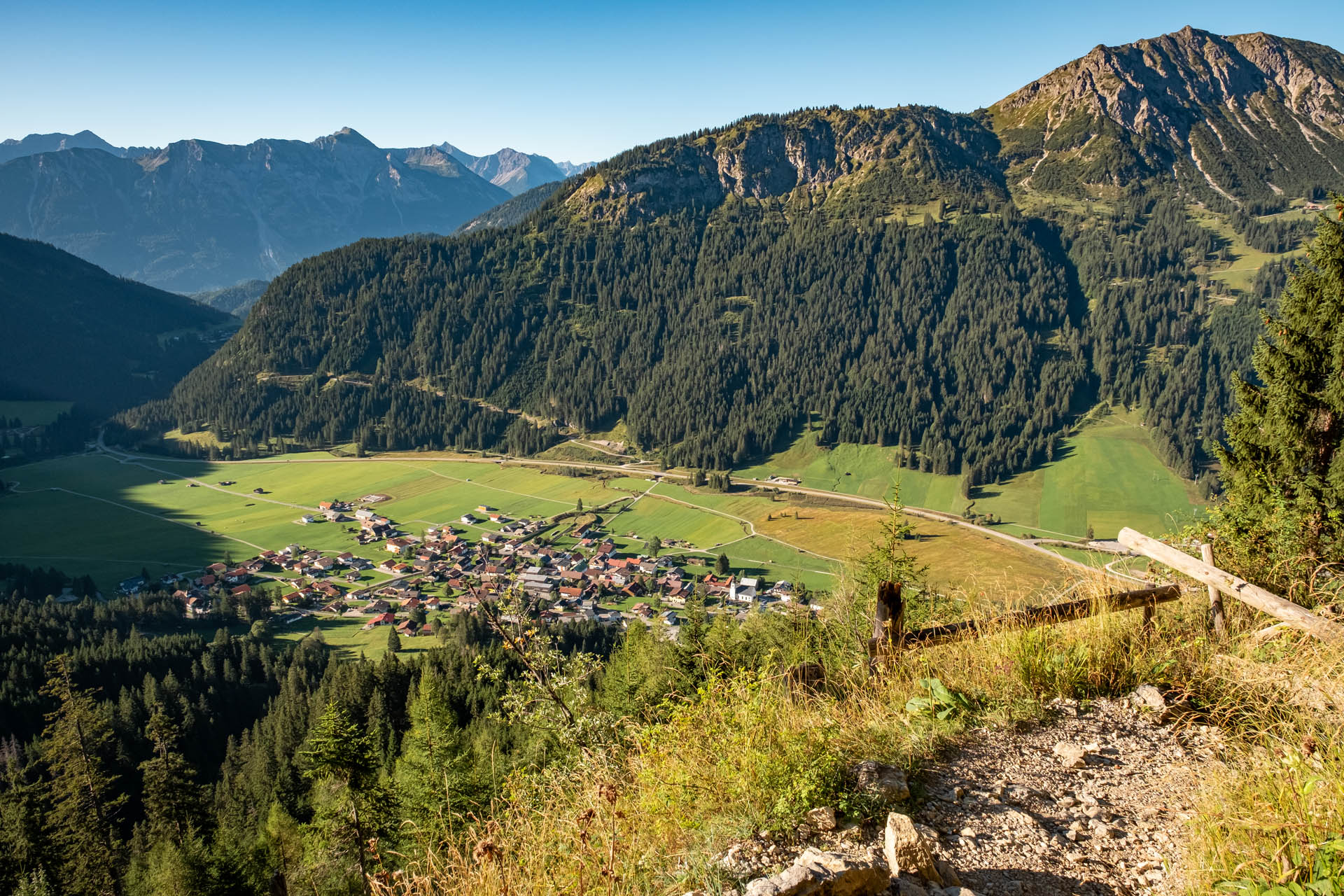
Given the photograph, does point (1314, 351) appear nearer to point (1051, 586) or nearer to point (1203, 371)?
point (1051, 586)

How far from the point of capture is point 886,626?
7.29 meters

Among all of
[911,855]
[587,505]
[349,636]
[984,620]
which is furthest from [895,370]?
[911,855]

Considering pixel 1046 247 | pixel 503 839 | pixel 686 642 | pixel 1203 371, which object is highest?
pixel 1046 247

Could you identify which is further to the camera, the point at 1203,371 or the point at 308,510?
the point at 1203,371

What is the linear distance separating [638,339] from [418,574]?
12592 centimetres

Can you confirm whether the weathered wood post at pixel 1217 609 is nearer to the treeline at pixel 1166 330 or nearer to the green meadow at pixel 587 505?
the green meadow at pixel 587 505

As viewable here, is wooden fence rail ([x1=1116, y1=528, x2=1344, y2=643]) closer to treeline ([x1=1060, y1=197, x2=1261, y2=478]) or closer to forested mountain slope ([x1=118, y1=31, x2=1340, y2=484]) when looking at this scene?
forested mountain slope ([x1=118, y1=31, x2=1340, y2=484])

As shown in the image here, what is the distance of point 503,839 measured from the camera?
5547 millimetres

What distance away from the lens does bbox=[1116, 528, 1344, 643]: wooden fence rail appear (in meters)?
6.09

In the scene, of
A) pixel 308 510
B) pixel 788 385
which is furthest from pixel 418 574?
pixel 788 385

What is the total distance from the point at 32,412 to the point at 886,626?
25628 cm

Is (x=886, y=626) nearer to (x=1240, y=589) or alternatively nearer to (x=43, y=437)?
(x=1240, y=589)

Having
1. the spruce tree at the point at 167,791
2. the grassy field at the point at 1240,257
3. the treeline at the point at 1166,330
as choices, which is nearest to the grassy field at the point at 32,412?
the spruce tree at the point at 167,791

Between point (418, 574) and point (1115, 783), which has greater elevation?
point (1115, 783)
